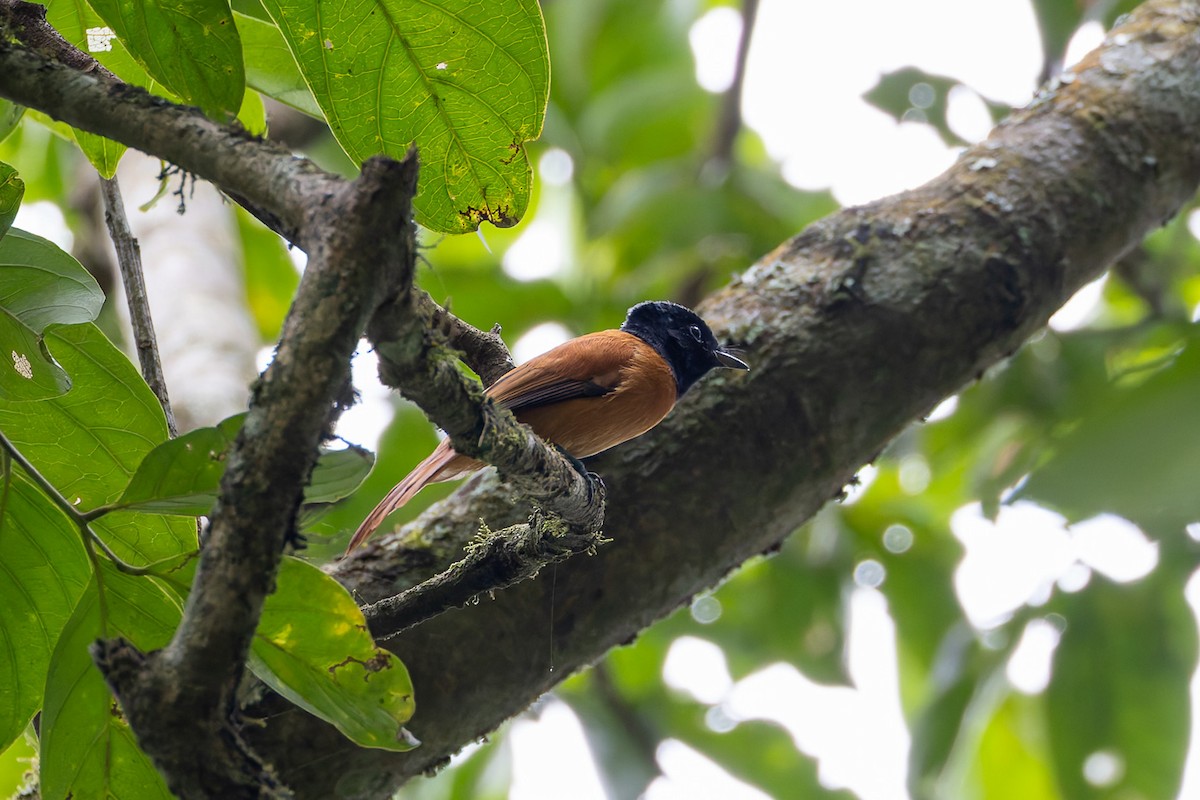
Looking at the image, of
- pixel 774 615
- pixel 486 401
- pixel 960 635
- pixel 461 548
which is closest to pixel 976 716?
pixel 960 635

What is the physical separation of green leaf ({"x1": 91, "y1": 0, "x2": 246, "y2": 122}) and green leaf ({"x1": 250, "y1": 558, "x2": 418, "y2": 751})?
2.84 feet

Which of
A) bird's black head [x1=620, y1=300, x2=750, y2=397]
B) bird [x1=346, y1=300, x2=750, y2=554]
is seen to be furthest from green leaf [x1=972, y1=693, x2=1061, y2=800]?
bird [x1=346, y1=300, x2=750, y2=554]

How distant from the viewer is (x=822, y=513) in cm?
492

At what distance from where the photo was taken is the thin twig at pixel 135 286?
1982mm

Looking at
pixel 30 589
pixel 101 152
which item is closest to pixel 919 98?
pixel 101 152

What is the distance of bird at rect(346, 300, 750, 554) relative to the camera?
10.0ft

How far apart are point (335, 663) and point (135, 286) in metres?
0.93

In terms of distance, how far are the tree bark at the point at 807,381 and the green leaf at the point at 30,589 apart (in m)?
0.44

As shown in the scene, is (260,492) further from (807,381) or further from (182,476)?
(807,381)

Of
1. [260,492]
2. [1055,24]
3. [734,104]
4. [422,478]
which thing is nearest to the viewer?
[260,492]

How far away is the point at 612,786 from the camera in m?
4.54

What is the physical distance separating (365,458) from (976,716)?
3.67 metres

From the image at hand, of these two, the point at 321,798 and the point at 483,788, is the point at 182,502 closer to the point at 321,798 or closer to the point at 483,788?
the point at 321,798

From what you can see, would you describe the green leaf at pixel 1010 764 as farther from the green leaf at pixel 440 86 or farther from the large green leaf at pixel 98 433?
the large green leaf at pixel 98 433
